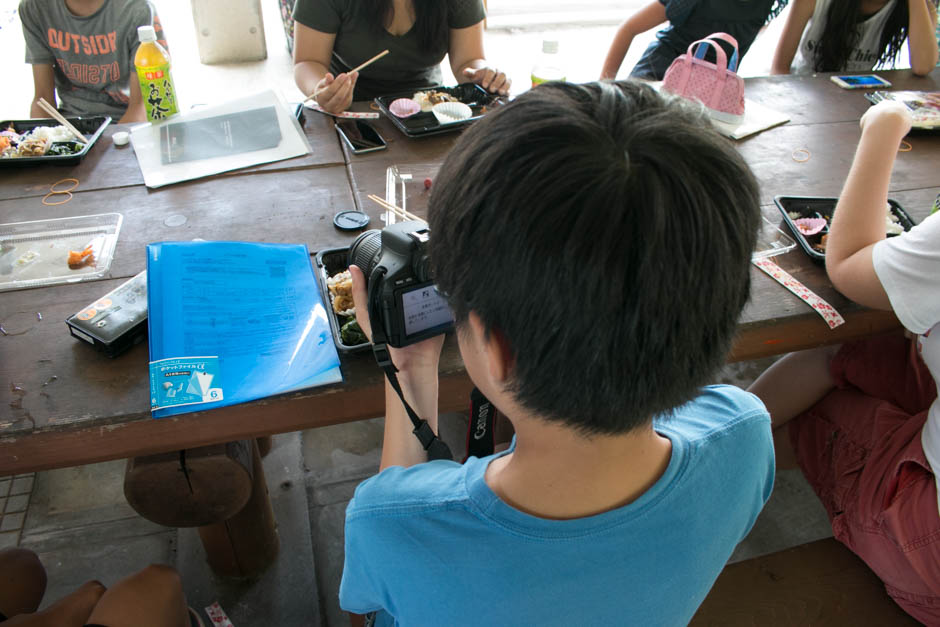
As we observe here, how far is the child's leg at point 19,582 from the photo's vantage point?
1.07m

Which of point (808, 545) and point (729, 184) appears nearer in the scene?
point (729, 184)

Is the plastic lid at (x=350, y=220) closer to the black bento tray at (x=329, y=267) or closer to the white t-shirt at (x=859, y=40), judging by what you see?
the black bento tray at (x=329, y=267)

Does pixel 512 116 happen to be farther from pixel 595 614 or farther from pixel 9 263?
pixel 9 263

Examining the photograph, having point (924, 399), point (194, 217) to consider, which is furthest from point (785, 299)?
point (194, 217)

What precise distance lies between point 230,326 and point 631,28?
6.91ft

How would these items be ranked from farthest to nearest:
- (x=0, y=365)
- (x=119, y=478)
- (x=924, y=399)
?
(x=119, y=478), (x=924, y=399), (x=0, y=365)

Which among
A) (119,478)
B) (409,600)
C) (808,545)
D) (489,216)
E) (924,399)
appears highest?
(489,216)

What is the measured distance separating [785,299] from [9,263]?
144 cm

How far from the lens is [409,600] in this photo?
605mm

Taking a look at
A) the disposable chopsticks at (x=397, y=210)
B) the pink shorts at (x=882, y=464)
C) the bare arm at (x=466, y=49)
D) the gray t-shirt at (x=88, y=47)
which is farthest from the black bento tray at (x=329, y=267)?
the gray t-shirt at (x=88, y=47)

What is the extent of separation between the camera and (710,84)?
5.14 ft

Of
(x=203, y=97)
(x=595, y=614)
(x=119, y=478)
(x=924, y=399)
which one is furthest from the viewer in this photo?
(x=203, y=97)

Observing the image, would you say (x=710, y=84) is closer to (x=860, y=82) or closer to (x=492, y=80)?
(x=492, y=80)

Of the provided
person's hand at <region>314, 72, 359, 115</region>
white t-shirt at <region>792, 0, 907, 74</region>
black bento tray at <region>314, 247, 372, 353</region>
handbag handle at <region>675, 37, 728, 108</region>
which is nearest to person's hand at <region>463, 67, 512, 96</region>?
person's hand at <region>314, 72, 359, 115</region>
